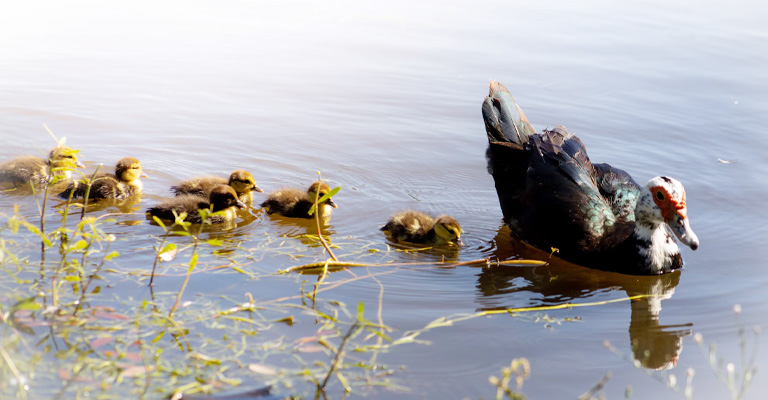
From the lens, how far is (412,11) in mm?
11336

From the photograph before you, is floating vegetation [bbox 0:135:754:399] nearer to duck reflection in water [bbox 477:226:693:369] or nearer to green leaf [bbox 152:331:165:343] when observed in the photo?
green leaf [bbox 152:331:165:343]

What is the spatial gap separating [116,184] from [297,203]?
1.26 m

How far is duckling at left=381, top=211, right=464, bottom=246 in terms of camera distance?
17.2 feet

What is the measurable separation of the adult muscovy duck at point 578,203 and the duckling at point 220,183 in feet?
5.72

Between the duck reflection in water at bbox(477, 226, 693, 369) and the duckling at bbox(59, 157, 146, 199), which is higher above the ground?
the duckling at bbox(59, 157, 146, 199)

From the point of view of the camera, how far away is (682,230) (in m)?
4.93

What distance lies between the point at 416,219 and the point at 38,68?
214 inches

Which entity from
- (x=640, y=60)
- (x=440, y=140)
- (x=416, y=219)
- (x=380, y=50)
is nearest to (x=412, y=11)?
(x=380, y=50)

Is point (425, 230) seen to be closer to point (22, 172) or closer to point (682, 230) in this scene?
point (682, 230)

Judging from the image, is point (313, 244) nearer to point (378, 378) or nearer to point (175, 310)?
point (175, 310)

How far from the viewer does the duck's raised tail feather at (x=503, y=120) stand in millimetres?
6016

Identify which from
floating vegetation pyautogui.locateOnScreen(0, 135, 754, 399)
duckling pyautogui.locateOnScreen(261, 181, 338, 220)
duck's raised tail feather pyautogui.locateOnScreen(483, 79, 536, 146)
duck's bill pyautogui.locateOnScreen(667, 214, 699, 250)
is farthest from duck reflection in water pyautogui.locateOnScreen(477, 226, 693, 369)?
duckling pyautogui.locateOnScreen(261, 181, 338, 220)

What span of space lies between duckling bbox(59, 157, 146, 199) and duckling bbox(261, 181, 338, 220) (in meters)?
0.93

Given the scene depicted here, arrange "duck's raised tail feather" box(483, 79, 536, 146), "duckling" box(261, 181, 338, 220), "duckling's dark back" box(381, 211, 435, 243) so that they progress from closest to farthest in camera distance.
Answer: "duckling's dark back" box(381, 211, 435, 243)
"duckling" box(261, 181, 338, 220)
"duck's raised tail feather" box(483, 79, 536, 146)
